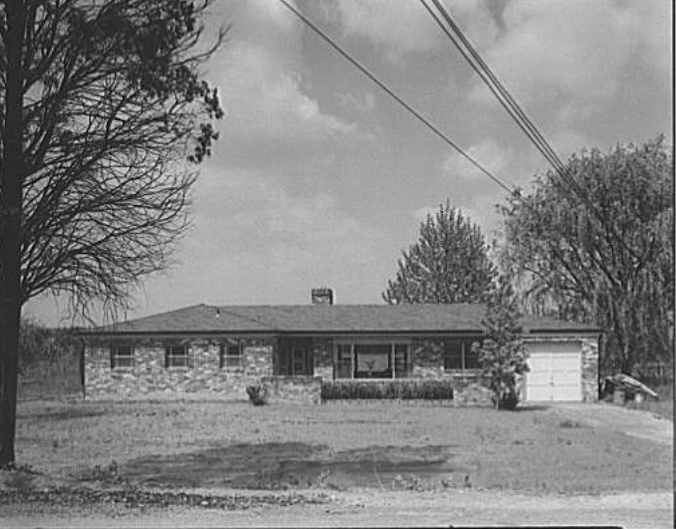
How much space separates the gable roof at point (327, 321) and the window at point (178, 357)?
56cm

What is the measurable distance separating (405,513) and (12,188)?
23.1 ft

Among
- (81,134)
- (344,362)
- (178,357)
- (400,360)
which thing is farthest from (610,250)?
(81,134)

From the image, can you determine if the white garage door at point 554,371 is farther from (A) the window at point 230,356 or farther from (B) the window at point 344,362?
(A) the window at point 230,356

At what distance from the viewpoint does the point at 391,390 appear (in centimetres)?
3148

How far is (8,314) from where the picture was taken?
14.2 m

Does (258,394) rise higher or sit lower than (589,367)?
lower

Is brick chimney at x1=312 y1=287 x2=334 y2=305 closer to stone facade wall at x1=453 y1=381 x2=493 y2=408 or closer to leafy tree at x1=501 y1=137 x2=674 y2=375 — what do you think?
leafy tree at x1=501 y1=137 x2=674 y2=375

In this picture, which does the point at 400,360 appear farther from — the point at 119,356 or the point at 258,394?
the point at 119,356

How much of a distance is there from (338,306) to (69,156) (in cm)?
2422

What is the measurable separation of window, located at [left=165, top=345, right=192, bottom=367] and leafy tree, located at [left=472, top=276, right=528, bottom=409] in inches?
385

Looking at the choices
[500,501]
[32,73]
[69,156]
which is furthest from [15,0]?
[500,501]

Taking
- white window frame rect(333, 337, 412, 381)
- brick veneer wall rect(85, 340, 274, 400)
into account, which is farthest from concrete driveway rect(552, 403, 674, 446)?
brick veneer wall rect(85, 340, 274, 400)

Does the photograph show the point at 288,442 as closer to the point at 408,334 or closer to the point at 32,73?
the point at 32,73

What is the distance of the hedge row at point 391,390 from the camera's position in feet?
103
